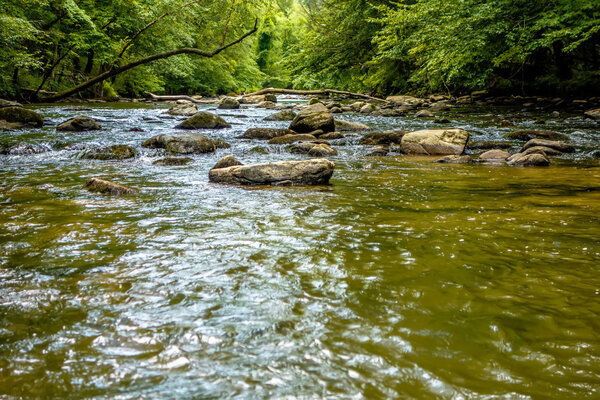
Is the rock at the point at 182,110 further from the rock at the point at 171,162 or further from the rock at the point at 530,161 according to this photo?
the rock at the point at 530,161

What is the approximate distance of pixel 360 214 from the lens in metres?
3.85

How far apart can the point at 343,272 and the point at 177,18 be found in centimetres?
1389

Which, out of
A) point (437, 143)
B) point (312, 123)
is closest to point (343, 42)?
point (312, 123)

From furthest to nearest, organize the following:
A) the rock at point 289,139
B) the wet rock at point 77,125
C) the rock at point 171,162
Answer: the wet rock at point 77,125, the rock at point 289,139, the rock at point 171,162

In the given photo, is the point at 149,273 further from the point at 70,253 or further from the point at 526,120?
the point at 526,120

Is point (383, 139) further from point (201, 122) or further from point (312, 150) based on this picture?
point (201, 122)

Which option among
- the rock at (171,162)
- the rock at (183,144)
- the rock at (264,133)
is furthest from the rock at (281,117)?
the rock at (171,162)

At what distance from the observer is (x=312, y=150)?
8.33 meters

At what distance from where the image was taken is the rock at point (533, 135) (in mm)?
9117

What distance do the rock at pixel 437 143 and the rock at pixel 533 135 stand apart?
2.01m

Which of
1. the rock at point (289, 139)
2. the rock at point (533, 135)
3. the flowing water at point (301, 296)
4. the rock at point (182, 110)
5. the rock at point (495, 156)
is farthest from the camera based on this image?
the rock at point (182, 110)

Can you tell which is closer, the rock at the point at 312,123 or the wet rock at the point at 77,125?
the wet rock at the point at 77,125

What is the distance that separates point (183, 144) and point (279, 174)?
399 cm

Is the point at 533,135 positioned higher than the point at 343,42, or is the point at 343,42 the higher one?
the point at 343,42
